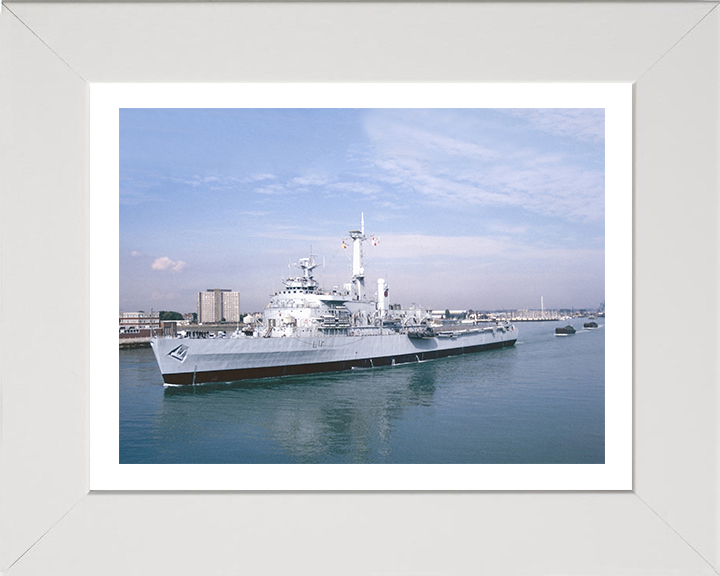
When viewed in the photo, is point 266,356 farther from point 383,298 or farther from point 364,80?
point 364,80

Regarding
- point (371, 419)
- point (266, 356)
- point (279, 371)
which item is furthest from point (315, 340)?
point (371, 419)

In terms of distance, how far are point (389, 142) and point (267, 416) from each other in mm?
7707

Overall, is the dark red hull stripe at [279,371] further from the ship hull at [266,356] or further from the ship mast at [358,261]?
the ship mast at [358,261]

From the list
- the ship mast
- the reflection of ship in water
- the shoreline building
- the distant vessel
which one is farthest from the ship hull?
the shoreline building

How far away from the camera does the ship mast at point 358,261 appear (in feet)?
42.5

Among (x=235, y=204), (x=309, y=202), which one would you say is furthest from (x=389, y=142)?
(x=235, y=204)

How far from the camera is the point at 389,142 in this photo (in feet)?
42.2

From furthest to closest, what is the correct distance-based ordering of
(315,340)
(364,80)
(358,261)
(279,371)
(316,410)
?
(358,261)
(315,340)
(279,371)
(316,410)
(364,80)

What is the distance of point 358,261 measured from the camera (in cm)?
1320

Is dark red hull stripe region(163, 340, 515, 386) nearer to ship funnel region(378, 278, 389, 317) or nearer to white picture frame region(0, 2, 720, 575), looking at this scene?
ship funnel region(378, 278, 389, 317)

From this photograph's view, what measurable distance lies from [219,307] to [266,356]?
4.14m
